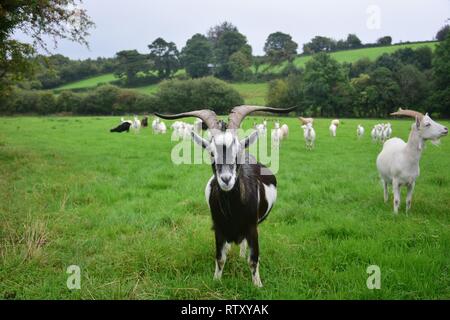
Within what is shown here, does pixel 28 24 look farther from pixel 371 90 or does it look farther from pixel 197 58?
pixel 197 58

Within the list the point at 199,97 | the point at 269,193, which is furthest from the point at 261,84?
the point at 269,193

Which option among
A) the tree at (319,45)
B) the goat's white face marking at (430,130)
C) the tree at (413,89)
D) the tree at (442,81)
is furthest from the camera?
the tree at (319,45)

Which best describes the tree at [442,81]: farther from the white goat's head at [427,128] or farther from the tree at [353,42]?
the white goat's head at [427,128]

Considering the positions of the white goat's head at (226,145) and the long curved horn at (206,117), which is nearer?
the white goat's head at (226,145)

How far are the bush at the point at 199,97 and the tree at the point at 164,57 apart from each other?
42072mm

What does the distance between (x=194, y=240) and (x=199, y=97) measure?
28.2m

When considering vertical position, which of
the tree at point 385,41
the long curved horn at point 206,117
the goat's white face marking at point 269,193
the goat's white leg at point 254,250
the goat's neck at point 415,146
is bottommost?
the goat's white leg at point 254,250

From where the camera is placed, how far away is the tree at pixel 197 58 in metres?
72.2

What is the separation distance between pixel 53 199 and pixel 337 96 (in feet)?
179

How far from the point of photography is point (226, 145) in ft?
12.6

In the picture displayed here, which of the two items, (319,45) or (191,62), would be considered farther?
(319,45)

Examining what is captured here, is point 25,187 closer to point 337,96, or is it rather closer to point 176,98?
point 176,98

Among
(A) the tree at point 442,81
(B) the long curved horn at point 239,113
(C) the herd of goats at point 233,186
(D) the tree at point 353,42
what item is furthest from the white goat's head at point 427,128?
(D) the tree at point 353,42

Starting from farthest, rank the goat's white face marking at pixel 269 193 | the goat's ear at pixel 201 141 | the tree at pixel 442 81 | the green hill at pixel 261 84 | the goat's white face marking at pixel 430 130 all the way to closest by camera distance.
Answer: the green hill at pixel 261 84
the tree at pixel 442 81
the goat's white face marking at pixel 430 130
the goat's white face marking at pixel 269 193
the goat's ear at pixel 201 141
